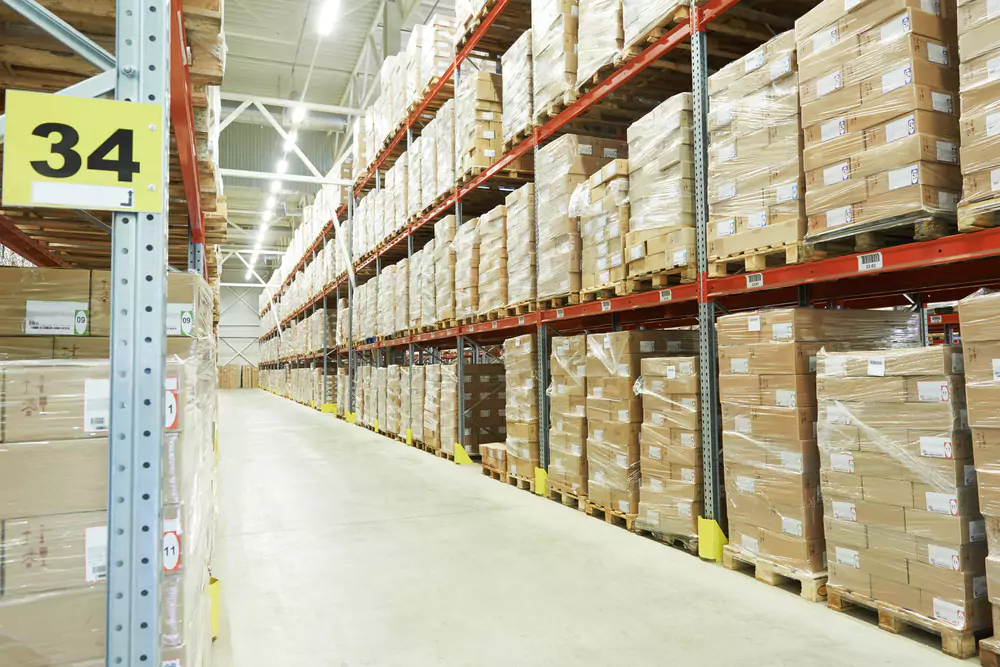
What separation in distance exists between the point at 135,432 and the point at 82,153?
685 millimetres

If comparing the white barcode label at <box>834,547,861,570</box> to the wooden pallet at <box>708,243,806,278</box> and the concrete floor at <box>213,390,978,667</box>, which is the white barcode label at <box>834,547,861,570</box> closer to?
the concrete floor at <box>213,390,978,667</box>

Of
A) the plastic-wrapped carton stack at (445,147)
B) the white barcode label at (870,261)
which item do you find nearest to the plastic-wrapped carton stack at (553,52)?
the plastic-wrapped carton stack at (445,147)

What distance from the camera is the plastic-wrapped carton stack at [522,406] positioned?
6312 mm

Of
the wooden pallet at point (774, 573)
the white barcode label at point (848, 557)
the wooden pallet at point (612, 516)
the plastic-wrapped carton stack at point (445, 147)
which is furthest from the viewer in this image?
the plastic-wrapped carton stack at point (445, 147)

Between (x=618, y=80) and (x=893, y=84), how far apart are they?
230 cm

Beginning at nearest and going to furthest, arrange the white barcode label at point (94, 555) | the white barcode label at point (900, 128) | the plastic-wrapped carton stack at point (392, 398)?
the white barcode label at point (94, 555)
the white barcode label at point (900, 128)
the plastic-wrapped carton stack at point (392, 398)

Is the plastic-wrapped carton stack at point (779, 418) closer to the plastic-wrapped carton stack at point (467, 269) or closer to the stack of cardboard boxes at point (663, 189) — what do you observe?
the stack of cardboard boxes at point (663, 189)

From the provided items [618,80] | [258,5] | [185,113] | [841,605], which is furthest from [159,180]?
[258,5]

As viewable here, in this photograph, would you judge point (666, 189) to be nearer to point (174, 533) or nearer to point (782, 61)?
point (782, 61)

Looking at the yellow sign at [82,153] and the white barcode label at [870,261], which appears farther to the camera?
the white barcode label at [870,261]

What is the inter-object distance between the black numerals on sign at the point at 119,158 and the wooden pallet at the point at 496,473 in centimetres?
557

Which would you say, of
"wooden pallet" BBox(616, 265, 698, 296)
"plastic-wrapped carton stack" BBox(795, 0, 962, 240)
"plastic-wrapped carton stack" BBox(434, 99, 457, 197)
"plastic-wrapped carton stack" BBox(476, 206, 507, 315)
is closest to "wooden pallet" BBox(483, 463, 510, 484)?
"plastic-wrapped carton stack" BBox(476, 206, 507, 315)

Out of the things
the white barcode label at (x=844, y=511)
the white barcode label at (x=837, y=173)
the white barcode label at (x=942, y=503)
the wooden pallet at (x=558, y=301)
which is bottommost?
the white barcode label at (x=844, y=511)

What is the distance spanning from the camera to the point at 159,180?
1.67 metres
